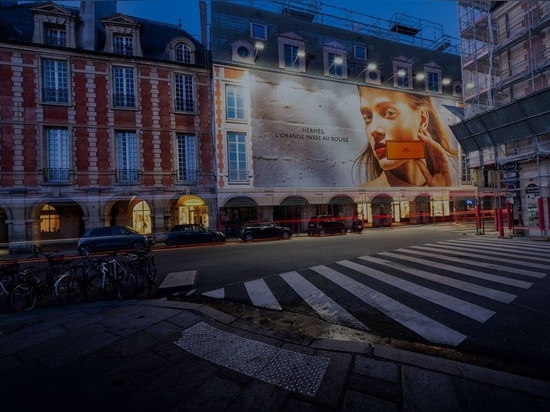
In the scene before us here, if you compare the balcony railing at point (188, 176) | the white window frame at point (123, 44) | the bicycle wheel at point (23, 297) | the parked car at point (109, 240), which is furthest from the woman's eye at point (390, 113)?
the bicycle wheel at point (23, 297)

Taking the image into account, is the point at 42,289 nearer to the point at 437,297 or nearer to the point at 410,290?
the point at 410,290

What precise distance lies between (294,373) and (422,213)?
2872cm

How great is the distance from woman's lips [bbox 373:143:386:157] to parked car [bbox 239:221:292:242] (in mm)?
12825

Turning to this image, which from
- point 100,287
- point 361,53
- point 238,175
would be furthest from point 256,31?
point 100,287

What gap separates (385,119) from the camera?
25609 millimetres

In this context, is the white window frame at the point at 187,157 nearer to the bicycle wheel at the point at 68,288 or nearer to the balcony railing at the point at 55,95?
the balcony railing at the point at 55,95

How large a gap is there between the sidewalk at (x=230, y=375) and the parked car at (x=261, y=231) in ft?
43.9

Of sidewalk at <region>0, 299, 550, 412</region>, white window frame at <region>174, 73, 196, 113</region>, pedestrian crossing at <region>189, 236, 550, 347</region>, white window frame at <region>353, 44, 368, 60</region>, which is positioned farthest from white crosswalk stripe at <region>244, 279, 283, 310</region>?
white window frame at <region>353, 44, 368, 60</region>

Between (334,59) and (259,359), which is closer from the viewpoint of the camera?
(259,359)

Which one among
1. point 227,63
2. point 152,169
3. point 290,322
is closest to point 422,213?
point 227,63

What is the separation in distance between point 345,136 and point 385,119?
4.85 metres

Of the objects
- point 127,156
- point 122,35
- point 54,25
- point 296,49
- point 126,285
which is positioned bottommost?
point 126,285

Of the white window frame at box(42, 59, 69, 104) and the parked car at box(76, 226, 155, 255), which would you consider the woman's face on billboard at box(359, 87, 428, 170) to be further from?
the white window frame at box(42, 59, 69, 104)

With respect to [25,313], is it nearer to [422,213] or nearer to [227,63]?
[227,63]
